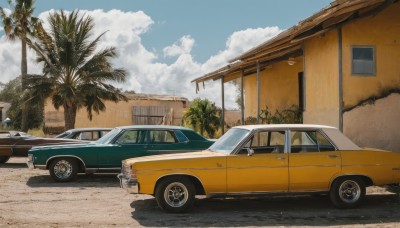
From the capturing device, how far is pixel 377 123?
1231 cm

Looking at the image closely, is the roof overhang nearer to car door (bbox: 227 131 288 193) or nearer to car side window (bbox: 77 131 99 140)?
car door (bbox: 227 131 288 193)

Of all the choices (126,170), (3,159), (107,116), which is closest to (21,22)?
(107,116)

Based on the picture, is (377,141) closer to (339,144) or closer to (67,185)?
(339,144)

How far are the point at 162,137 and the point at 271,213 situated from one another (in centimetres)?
451

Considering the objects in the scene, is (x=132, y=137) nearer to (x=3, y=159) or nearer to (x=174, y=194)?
(x=174, y=194)

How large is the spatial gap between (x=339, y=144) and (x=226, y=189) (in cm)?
199

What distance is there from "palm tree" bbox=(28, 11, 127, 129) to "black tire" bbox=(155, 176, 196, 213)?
18.5 m

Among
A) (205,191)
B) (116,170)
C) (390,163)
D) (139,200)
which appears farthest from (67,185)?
(390,163)

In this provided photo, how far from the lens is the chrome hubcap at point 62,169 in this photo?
11.9 metres

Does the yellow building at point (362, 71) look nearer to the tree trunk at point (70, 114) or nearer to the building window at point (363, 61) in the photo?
the building window at point (363, 61)

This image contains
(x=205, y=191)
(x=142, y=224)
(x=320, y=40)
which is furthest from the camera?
(x=320, y=40)

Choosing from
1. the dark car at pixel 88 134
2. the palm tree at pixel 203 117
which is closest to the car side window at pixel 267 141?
the dark car at pixel 88 134

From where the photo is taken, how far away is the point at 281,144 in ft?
27.5

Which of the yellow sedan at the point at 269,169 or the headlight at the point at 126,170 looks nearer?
the yellow sedan at the point at 269,169
